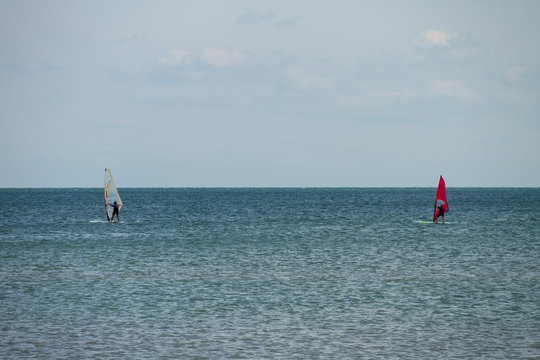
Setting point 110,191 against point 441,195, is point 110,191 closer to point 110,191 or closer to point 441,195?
point 110,191

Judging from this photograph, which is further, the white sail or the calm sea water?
Answer: the white sail

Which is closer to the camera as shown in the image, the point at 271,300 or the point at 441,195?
the point at 271,300

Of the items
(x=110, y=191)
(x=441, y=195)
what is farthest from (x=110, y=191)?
(x=441, y=195)

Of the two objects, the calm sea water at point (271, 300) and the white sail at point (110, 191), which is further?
the white sail at point (110, 191)

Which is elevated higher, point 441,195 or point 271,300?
point 441,195

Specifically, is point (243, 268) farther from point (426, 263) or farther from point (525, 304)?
point (525, 304)

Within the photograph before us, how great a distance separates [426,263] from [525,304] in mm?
15837

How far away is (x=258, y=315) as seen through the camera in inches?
1013

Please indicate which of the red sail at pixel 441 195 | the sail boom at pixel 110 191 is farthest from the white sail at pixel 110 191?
the red sail at pixel 441 195

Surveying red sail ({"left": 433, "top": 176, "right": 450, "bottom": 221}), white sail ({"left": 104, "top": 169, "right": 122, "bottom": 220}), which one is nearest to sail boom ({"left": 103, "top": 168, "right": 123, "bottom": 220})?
white sail ({"left": 104, "top": 169, "right": 122, "bottom": 220})

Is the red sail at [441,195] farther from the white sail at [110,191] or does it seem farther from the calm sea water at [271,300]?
the white sail at [110,191]

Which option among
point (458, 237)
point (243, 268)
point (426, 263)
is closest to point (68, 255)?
point (243, 268)

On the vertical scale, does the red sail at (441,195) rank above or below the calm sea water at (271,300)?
above

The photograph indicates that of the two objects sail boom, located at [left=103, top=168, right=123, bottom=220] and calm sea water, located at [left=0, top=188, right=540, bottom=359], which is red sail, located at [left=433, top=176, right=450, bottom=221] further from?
sail boom, located at [left=103, top=168, right=123, bottom=220]
